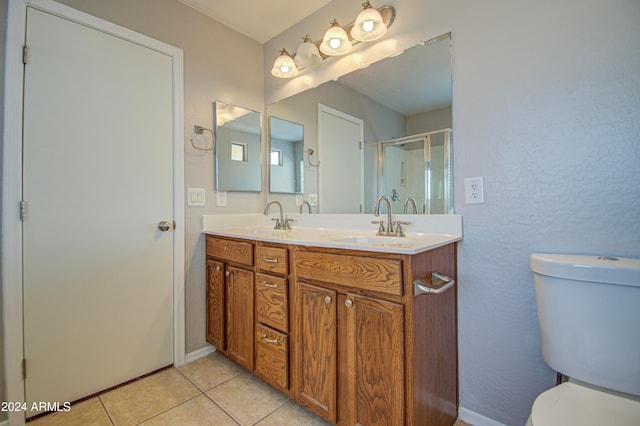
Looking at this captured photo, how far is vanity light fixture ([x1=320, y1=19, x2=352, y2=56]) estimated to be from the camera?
5.41ft

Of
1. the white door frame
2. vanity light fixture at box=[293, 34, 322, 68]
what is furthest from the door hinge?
vanity light fixture at box=[293, 34, 322, 68]

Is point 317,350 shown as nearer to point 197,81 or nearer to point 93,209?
point 93,209

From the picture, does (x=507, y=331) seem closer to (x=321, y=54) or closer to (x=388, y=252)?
(x=388, y=252)

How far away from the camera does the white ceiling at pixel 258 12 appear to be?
1.84 m

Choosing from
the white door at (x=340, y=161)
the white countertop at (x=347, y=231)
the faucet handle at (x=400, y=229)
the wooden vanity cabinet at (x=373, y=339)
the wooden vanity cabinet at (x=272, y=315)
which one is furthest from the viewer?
the white door at (x=340, y=161)

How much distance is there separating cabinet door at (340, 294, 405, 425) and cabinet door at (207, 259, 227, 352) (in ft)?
3.19

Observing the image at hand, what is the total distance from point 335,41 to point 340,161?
724mm

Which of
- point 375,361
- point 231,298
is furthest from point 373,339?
point 231,298

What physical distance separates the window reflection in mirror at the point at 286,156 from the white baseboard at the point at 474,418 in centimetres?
158

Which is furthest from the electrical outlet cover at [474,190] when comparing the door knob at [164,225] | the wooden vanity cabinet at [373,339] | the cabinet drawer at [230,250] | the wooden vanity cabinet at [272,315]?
the door knob at [164,225]

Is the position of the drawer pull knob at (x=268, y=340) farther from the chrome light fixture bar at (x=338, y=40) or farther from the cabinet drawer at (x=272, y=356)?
the chrome light fixture bar at (x=338, y=40)

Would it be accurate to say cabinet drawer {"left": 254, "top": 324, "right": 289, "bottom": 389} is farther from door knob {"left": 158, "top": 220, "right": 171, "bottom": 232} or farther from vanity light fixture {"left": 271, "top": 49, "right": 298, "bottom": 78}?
vanity light fixture {"left": 271, "top": 49, "right": 298, "bottom": 78}

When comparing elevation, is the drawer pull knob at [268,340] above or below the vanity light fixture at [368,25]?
below

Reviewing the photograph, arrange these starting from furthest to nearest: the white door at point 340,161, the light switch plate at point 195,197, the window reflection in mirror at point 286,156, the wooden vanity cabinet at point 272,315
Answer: the window reflection in mirror at point 286,156
the light switch plate at point 195,197
the white door at point 340,161
the wooden vanity cabinet at point 272,315
